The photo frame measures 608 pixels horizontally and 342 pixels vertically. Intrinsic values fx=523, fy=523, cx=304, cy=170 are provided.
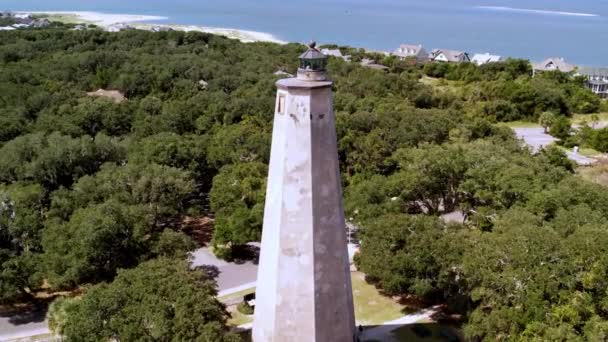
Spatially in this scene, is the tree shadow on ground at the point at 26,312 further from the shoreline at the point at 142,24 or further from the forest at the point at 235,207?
the shoreline at the point at 142,24

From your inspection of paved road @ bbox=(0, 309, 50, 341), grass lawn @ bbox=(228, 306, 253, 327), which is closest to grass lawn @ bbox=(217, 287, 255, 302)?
grass lawn @ bbox=(228, 306, 253, 327)

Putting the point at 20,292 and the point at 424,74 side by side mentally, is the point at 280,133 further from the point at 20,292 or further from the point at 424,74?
the point at 424,74

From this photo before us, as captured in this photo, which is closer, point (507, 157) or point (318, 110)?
point (318, 110)

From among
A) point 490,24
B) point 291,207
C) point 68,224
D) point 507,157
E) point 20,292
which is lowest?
point 20,292

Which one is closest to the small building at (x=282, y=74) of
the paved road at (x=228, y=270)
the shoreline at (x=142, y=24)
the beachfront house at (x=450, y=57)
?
the paved road at (x=228, y=270)

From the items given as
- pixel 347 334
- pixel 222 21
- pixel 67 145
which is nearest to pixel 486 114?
pixel 67 145

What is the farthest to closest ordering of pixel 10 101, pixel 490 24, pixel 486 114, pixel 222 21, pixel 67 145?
pixel 490 24, pixel 222 21, pixel 486 114, pixel 10 101, pixel 67 145

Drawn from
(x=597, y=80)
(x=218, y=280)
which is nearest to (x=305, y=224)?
(x=218, y=280)
